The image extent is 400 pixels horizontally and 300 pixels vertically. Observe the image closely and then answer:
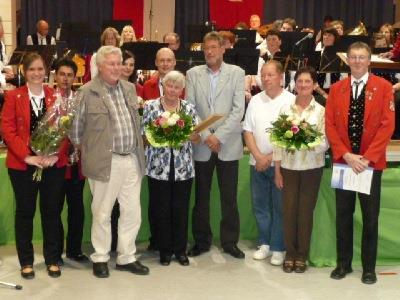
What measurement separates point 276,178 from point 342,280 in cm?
94

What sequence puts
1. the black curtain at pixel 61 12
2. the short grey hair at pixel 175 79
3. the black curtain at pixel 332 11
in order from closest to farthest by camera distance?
the short grey hair at pixel 175 79
the black curtain at pixel 61 12
the black curtain at pixel 332 11

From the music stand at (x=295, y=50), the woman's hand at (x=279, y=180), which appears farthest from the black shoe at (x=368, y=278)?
the music stand at (x=295, y=50)

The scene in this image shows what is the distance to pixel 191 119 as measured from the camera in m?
5.49

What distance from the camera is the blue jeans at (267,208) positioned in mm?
5828

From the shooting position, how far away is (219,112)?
231 inches

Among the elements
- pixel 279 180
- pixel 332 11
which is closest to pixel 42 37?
pixel 332 11

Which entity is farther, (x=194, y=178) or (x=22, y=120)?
(x=194, y=178)

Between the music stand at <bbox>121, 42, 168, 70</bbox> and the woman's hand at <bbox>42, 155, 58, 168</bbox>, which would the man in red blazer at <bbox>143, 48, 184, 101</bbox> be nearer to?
the woman's hand at <bbox>42, 155, 58, 168</bbox>

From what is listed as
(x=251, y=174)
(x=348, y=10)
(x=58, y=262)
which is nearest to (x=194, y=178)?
(x=251, y=174)

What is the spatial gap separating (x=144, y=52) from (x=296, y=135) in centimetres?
310

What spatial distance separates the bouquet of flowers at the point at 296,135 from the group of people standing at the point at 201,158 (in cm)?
12

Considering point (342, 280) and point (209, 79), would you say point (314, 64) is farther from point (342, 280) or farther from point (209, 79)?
point (342, 280)

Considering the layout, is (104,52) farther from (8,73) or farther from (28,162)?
(8,73)

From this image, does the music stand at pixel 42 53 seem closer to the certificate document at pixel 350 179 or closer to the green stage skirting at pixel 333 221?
the green stage skirting at pixel 333 221
